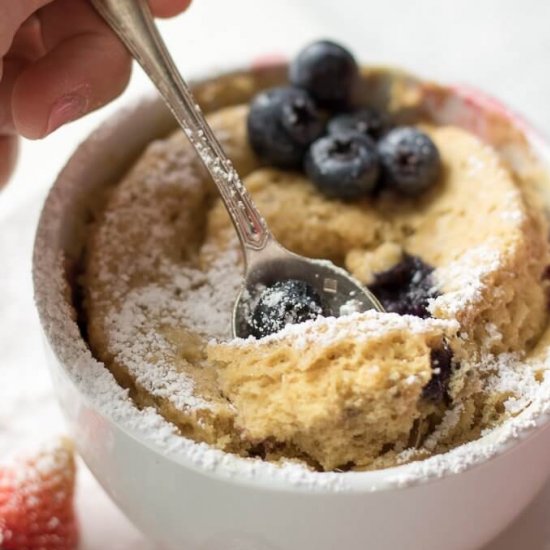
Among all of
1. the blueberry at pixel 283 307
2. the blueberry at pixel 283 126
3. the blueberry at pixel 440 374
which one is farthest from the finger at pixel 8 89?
the blueberry at pixel 440 374

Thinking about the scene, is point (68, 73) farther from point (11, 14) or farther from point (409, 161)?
point (409, 161)

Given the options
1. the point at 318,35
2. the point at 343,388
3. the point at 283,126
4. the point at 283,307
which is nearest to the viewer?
the point at 343,388

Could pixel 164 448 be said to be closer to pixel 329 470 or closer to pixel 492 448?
pixel 329 470

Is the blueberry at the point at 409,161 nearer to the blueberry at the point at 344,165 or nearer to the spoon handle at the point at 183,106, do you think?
the blueberry at the point at 344,165

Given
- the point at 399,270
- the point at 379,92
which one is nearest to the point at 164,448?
the point at 399,270

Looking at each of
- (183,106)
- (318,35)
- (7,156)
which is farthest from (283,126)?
(318,35)

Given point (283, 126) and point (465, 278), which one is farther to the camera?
point (283, 126)
